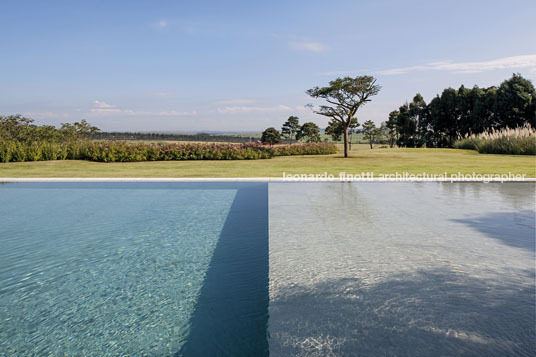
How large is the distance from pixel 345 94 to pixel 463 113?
18858 millimetres

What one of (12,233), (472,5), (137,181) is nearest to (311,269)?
(12,233)

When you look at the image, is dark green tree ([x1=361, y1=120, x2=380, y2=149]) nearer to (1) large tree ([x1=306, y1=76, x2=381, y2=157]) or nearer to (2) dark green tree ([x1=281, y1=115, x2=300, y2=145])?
(2) dark green tree ([x1=281, y1=115, x2=300, y2=145])

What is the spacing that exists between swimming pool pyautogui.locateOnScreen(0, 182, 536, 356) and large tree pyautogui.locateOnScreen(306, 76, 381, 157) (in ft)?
44.8

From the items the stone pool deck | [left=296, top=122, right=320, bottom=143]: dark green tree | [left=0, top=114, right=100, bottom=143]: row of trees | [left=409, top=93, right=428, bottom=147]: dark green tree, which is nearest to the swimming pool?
the stone pool deck

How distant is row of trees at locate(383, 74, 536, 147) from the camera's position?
26641 millimetres

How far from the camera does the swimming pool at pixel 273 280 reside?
229 cm

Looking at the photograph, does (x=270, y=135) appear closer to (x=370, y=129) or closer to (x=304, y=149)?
(x=304, y=149)

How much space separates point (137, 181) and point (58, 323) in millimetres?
7900

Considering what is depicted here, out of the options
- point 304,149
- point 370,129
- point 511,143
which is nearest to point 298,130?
point 370,129

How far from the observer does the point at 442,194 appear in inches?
312

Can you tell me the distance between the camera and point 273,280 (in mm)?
3176

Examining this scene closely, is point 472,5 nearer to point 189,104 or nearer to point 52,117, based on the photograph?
point 189,104

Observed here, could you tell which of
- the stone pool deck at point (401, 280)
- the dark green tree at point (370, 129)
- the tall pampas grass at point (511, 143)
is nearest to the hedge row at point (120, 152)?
the stone pool deck at point (401, 280)

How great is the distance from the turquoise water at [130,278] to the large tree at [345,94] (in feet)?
45.8
